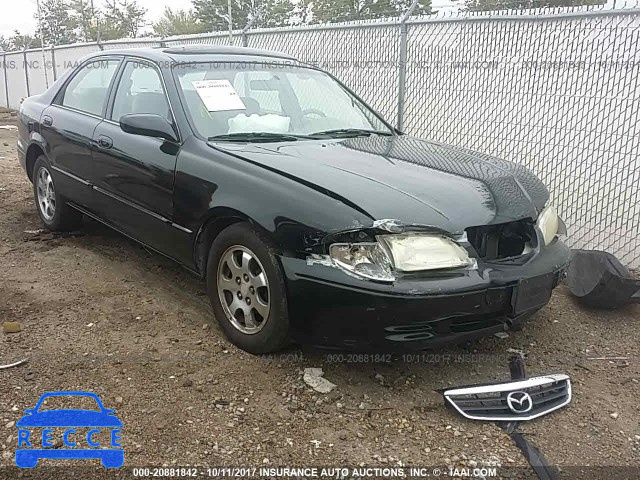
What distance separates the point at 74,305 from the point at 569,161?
437cm

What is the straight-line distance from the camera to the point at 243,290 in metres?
3.20

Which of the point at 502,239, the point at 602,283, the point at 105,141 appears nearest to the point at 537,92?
the point at 602,283

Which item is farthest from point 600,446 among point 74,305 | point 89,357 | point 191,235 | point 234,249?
point 74,305

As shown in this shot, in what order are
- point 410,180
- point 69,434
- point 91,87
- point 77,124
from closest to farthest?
point 69,434 < point 410,180 < point 77,124 < point 91,87

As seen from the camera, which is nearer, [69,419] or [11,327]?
[69,419]

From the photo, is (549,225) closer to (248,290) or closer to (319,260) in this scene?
(319,260)

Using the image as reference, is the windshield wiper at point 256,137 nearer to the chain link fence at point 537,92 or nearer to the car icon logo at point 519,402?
the car icon logo at point 519,402

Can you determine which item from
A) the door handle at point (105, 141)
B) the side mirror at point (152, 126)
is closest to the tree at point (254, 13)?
the door handle at point (105, 141)

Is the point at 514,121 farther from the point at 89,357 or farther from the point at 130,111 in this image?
the point at 89,357

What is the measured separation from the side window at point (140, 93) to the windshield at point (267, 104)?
0.57ft

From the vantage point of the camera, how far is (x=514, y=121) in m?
5.76

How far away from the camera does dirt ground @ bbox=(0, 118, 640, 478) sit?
8.35ft

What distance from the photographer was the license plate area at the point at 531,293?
2924 millimetres

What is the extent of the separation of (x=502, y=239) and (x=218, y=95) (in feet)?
6.61
